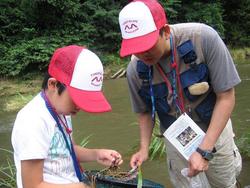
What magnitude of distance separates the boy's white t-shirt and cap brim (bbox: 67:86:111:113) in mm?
146

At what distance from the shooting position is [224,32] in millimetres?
19641

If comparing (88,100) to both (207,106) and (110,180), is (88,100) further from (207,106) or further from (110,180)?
(207,106)

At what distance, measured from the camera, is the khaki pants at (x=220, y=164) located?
99.7 inches

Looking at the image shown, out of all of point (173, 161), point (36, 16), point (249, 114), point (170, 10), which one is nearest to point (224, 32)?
point (170, 10)

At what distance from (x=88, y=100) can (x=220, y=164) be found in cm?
108

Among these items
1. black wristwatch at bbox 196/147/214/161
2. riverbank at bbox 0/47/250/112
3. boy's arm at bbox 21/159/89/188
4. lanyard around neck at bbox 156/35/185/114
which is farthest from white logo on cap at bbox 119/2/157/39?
riverbank at bbox 0/47/250/112

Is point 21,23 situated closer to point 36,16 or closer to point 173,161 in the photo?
point 36,16

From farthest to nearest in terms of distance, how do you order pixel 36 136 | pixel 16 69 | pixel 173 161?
pixel 16 69, pixel 173 161, pixel 36 136

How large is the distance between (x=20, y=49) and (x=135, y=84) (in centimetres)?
A: 1257

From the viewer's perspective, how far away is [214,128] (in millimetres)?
2246

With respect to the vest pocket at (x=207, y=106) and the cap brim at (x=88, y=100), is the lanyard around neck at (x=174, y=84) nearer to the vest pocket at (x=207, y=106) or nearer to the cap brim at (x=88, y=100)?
the vest pocket at (x=207, y=106)

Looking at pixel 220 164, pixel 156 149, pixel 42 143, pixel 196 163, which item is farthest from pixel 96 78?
pixel 156 149

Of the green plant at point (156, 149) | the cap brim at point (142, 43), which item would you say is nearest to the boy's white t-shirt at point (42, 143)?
→ the cap brim at point (142, 43)

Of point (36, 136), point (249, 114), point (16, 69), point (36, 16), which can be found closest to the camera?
point (36, 136)
